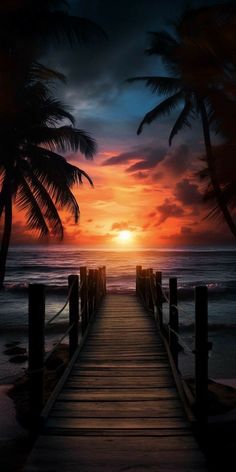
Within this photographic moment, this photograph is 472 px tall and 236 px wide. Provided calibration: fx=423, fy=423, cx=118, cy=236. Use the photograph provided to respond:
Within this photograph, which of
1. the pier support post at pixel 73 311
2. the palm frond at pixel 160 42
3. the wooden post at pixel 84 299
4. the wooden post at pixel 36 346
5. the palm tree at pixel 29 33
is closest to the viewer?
the wooden post at pixel 36 346

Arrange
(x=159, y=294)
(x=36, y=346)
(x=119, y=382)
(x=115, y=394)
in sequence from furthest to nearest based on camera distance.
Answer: (x=159, y=294) < (x=119, y=382) < (x=115, y=394) < (x=36, y=346)

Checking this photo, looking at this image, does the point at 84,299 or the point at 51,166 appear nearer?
the point at 84,299

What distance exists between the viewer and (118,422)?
4.03 m

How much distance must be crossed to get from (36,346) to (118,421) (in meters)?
1.07

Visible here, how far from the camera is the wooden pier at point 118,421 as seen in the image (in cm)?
327

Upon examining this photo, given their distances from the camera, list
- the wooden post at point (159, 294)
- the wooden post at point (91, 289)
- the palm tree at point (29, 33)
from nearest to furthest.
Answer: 1. the wooden post at point (159, 294)
2. the wooden post at point (91, 289)
3. the palm tree at point (29, 33)

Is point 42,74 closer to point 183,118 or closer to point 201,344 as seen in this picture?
point 183,118

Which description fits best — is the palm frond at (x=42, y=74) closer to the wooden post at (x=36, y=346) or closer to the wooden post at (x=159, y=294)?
the wooden post at (x=159, y=294)

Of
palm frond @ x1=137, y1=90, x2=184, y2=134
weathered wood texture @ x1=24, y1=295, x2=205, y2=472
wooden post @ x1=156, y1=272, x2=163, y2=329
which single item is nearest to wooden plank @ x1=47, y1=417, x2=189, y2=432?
weathered wood texture @ x1=24, y1=295, x2=205, y2=472

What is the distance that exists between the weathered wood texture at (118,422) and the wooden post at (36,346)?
0.23 m

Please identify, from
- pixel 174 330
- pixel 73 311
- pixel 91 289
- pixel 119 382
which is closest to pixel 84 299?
pixel 91 289

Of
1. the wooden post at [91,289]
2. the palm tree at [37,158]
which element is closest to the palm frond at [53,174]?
the palm tree at [37,158]

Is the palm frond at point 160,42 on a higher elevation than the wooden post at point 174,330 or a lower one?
higher

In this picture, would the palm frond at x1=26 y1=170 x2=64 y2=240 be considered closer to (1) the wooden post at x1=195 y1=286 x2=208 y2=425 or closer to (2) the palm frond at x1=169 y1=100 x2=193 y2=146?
(2) the palm frond at x1=169 y1=100 x2=193 y2=146
